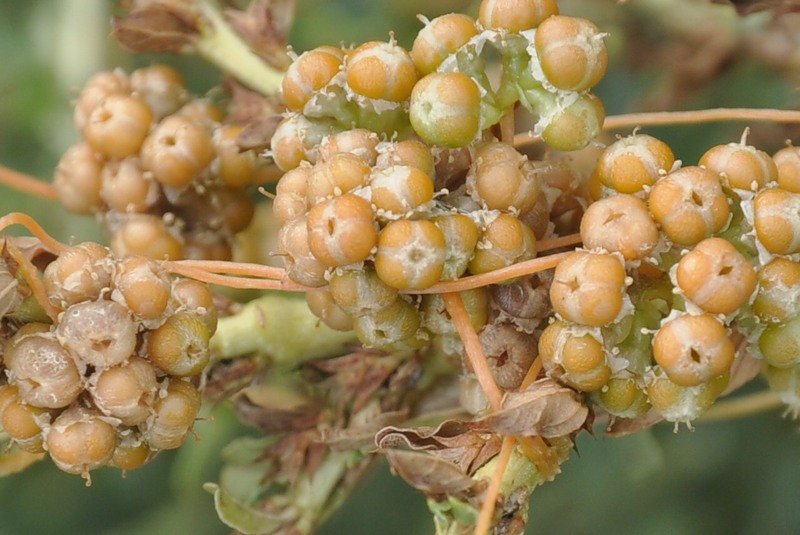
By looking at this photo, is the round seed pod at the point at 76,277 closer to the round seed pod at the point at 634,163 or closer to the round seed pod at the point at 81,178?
the round seed pod at the point at 81,178

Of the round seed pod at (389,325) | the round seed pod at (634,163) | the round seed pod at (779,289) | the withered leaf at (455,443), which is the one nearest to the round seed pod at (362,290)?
the round seed pod at (389,325)

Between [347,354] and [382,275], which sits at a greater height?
[382,275]

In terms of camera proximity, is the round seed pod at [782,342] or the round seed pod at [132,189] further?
the round seed pod at [132,189]

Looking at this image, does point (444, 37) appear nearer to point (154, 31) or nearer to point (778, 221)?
point (778, 221)

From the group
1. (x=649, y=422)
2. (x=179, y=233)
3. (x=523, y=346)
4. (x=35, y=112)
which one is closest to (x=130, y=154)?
(x=179, y=233)

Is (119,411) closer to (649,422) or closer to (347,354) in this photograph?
(347,354)

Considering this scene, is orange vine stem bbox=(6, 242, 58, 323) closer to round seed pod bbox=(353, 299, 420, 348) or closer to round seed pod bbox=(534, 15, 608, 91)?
round seed pod bbox=(353, 299, 420, 348)
